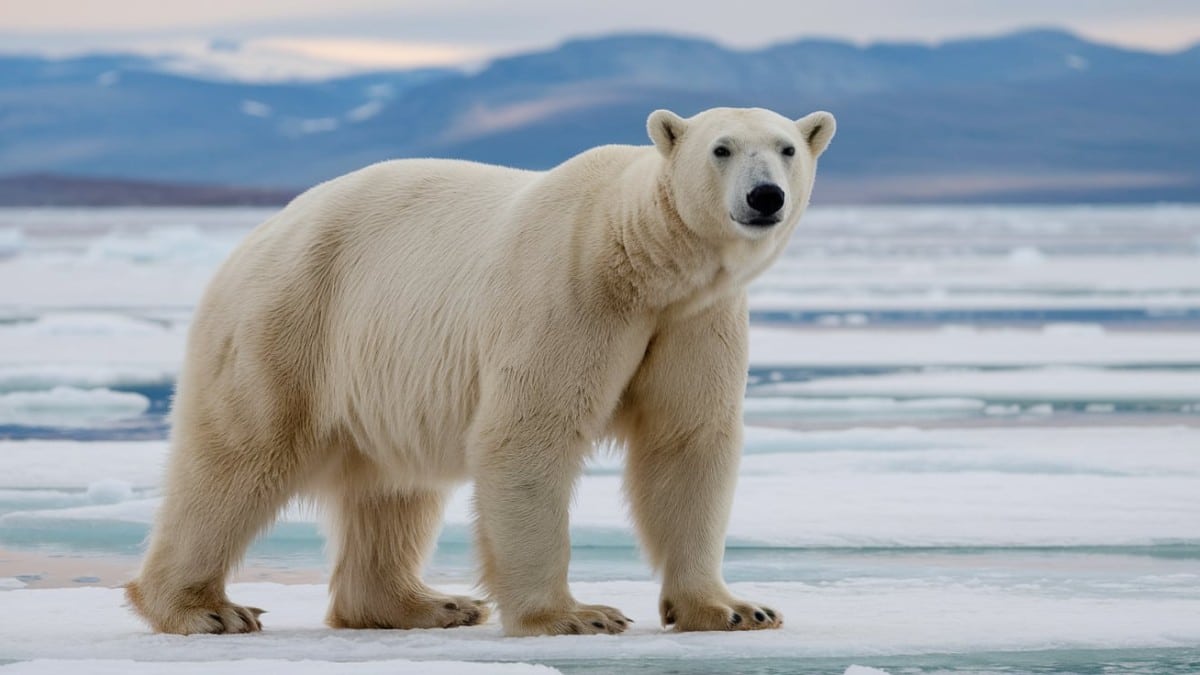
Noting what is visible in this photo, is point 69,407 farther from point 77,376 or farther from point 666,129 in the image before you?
point 666,129

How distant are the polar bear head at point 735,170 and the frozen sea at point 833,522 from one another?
85cm

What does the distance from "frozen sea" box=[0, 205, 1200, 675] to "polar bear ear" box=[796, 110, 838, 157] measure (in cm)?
91

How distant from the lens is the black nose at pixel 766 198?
341cm

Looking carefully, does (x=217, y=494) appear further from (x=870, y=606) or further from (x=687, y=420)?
(x=870, y=606)

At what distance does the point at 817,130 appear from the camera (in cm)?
383

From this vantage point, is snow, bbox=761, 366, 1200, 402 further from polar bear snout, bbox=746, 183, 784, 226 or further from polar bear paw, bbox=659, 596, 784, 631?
polar bear snout, bbox=746, 183, 784, 226

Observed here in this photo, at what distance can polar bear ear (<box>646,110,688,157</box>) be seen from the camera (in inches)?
143

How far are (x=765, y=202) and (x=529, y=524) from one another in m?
0.83

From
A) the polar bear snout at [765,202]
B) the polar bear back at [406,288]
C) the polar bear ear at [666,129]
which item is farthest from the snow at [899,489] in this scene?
the polar bear snout at [765,202]

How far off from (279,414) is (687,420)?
95cm

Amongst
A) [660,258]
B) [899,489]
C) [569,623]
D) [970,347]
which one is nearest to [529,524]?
[569,623]

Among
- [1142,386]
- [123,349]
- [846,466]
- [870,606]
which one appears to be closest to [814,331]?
[1142,386]

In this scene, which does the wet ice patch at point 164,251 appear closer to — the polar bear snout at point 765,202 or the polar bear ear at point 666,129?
the polar bear ear at point 666,129

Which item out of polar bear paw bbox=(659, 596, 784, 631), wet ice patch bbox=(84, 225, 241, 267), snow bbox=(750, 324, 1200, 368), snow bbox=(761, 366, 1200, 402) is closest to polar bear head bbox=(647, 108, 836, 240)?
polar bear paw bbox=(659, 596, 784, 631)
